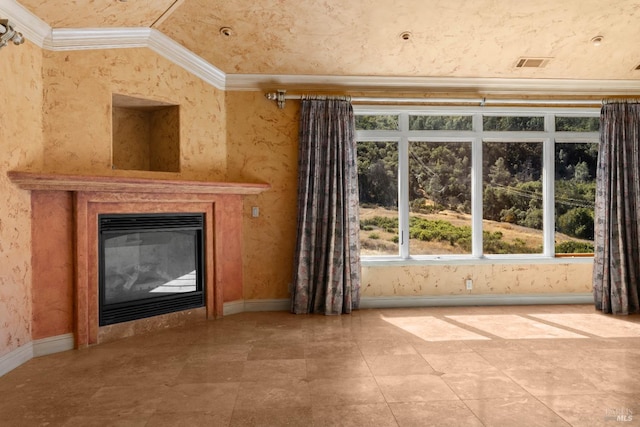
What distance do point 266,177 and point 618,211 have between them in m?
4.11

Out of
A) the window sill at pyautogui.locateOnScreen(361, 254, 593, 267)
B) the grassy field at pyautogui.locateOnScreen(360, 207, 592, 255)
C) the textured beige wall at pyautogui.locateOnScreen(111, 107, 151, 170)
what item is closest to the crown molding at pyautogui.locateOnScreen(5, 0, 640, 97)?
the textured beige wall at pyautogui.locateOnScreen(111, 107, 151, 170)

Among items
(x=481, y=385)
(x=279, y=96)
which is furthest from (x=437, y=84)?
(x=481, y=385)

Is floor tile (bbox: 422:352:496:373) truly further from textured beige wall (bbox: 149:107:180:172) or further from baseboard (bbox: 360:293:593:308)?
textured beige wall (bbox: 149:107:180:172)

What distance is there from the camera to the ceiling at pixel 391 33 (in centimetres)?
396

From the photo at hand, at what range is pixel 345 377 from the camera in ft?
10.2

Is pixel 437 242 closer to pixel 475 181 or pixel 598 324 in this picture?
pixel 475 181

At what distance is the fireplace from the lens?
13.1 feet

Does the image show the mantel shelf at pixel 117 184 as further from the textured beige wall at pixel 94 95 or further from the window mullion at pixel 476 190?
the window mullion at pixel 476 190

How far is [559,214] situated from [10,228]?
584cm

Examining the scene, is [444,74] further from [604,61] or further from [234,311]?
[234,311]

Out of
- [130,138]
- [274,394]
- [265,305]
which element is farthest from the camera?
[265,305]

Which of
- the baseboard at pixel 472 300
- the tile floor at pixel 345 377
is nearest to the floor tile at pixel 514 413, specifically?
the tile floor at pixel 345 377

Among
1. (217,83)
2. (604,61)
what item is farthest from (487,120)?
(217,83)

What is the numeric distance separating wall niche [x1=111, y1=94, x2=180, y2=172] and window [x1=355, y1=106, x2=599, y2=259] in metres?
2.16
